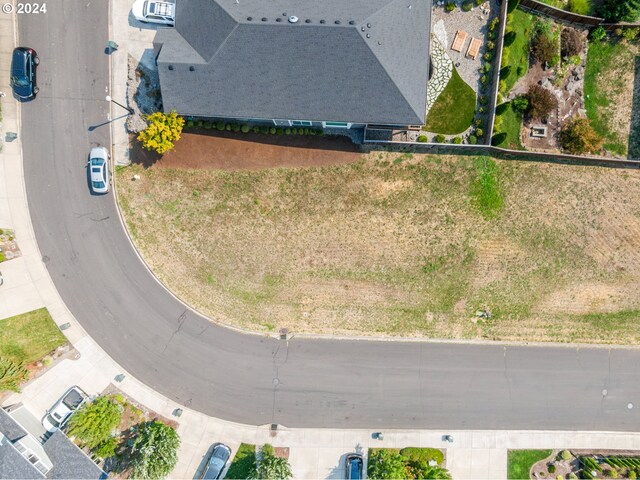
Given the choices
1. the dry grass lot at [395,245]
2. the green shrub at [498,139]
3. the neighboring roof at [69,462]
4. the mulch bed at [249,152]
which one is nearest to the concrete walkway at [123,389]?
the neighboring roof at [69,462]

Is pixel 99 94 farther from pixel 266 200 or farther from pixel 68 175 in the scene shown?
pixel 266 200

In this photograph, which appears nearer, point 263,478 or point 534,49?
point 263,478

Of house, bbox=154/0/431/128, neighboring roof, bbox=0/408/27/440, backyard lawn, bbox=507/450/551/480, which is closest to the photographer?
house, bbox=154/0/431/128

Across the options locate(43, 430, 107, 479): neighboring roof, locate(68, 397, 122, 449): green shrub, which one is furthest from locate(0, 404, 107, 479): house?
locate(68, 397, 122, 449): green shrub

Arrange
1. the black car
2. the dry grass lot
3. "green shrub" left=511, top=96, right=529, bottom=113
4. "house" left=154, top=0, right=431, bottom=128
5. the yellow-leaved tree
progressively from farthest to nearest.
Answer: the dry grass lot
"green shrub" left=511, top=96, right=529, bottom=113
the black car
the yellow-leaved tree
"house" left=154, top=0, right=431, bottom=128

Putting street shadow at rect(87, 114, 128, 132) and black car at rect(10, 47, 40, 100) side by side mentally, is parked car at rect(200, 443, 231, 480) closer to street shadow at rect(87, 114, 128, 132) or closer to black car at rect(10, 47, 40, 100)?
street shadow at rect(87, 114, 128, 132)

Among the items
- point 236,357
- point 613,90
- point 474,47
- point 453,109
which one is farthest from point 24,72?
point 613,90

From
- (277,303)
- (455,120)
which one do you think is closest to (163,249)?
(277,303)
